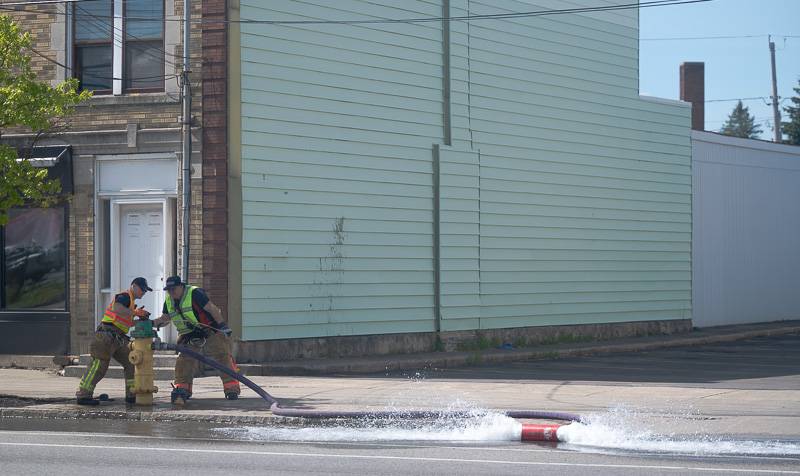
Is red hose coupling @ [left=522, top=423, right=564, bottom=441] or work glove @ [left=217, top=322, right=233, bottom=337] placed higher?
work glove @ [left=217, top=322, right=233, bottom=337]

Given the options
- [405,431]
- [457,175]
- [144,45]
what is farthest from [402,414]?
[457,175]

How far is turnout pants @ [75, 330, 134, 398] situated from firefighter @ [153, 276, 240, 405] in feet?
2.11

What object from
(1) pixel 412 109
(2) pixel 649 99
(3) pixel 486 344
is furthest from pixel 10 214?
(2) pixel 649 99

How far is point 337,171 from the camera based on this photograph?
20078mm

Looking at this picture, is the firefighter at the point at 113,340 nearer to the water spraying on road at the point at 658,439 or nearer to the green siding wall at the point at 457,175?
the green siding wall at the point at 457,175

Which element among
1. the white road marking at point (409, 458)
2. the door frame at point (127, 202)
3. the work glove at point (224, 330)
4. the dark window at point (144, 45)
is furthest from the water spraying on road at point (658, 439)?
the dark window at point (144, 45)

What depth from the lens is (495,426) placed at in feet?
40.7

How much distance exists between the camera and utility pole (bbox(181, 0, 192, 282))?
1834 cm

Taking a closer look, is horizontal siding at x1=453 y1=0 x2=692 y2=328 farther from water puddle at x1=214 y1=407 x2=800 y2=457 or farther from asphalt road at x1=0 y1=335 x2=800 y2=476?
water puddle at x1=214 y1=407 x2=800 y2=457

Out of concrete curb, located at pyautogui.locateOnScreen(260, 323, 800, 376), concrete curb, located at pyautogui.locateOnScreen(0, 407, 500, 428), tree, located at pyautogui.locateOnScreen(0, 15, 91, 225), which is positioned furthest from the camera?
concrete curb, located at pyautogui.locateOnScreen(260, 323, 800, 376)

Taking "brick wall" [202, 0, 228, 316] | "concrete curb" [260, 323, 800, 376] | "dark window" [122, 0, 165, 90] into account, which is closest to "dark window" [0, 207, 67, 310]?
A: "dark window" [122, 0, 165, 90]

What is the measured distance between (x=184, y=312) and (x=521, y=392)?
16.1 feet

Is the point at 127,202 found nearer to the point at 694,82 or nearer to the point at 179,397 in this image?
the point at 179,397

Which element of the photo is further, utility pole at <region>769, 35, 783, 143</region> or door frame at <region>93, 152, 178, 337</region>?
utility pole at <region>769, 35, 783, 143</region>
